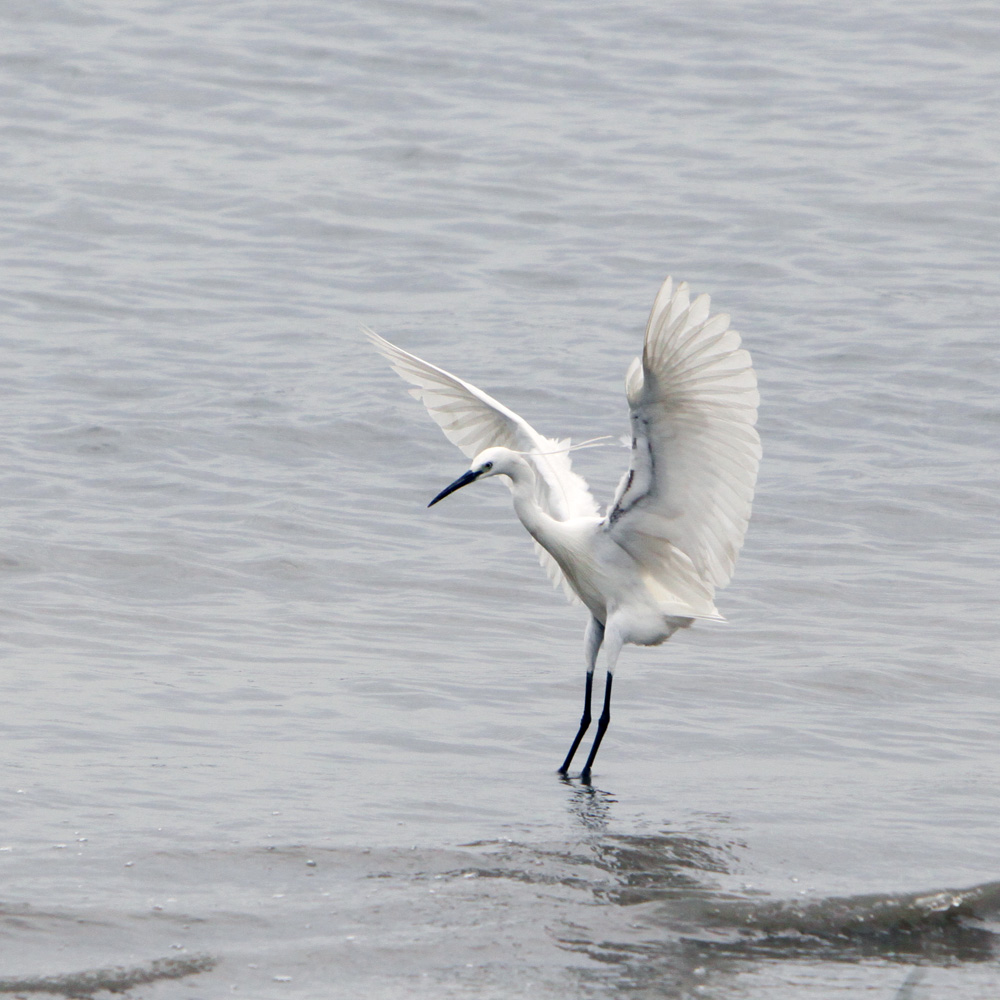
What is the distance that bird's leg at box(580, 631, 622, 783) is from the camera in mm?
6683

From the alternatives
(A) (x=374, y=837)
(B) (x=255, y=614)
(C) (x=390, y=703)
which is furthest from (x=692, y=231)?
(A) (x=374, y=837)

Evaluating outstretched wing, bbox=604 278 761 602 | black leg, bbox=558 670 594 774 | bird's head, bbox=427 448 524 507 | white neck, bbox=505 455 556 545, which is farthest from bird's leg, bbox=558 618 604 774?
bird's head, bbox=427 448 524 507

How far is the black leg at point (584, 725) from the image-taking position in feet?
22.1

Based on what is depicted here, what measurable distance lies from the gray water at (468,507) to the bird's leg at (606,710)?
15 centimetres

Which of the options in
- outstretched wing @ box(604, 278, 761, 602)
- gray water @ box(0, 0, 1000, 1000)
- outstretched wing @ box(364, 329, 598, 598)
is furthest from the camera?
outstretched wing @ box(364, 329, 598, 598)

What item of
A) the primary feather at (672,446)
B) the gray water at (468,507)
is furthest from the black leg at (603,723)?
the primary feather at (672,446)

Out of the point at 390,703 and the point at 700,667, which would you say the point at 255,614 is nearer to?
the point at 390,703

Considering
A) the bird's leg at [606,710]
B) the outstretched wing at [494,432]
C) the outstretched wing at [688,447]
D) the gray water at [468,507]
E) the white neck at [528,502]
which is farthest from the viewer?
the outstretched wing at [494,432]

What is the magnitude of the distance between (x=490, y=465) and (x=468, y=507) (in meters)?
3.80

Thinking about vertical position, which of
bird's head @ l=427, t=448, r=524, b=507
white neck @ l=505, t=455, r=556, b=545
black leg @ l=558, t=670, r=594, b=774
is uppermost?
bird's head @ l=427, t=448, r=524, b=507

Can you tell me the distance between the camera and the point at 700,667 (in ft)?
26.4

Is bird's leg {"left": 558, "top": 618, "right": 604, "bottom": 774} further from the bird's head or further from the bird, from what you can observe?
the bird's head

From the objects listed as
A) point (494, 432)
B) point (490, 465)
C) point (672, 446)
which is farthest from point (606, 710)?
point (494, 432)

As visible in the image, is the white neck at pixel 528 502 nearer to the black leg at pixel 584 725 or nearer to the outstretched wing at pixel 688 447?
the outstretched wing at pixel 688 447
